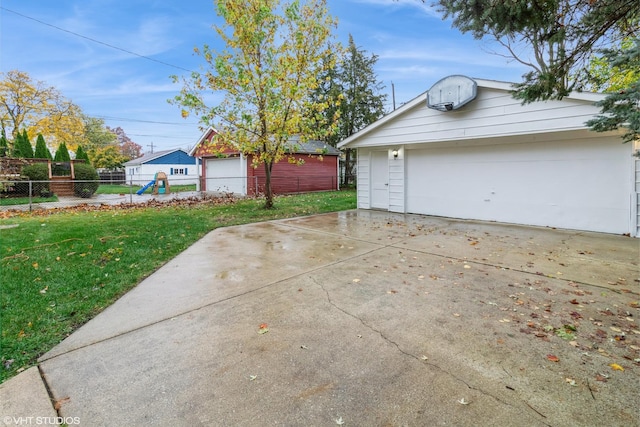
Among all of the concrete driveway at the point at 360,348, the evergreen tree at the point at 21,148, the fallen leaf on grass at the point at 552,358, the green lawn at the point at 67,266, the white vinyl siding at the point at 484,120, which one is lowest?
the fallen leaf on grass at the point at 552,358

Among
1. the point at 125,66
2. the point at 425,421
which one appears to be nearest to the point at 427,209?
the point at 425,421

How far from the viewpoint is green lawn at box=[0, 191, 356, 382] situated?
266 centimetres

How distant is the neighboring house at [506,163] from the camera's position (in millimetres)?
6395

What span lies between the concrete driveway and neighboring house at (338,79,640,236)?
107 inches

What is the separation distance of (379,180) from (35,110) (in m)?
26.7

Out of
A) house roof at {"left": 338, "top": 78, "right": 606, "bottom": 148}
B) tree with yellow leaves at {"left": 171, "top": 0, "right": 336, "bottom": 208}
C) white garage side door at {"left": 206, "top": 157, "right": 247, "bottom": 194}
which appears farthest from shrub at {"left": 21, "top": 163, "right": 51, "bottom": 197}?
house roof at {"left": 338, "top": 78, "right": 606, "bottom": 148}

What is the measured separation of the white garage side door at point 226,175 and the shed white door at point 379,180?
7735 millimetres

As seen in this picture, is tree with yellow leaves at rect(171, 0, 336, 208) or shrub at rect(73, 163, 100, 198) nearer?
tree with yellow leaves at rect(171, 0, 336, 208)

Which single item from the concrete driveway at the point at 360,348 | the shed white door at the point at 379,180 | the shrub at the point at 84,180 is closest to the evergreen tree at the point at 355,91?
the shed white door at the point at 379,180

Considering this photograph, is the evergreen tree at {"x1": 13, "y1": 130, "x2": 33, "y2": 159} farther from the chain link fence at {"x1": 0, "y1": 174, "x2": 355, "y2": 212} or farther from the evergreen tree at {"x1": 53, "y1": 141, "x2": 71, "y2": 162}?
the chain link fence at {"x1": 0, "y1": 174, "x2": 355, "y2": 212}

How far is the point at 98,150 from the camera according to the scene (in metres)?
35.4

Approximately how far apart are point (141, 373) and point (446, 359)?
2.13 m

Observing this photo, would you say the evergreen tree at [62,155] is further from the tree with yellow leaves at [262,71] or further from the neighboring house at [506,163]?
the neighboring house at [506,163]

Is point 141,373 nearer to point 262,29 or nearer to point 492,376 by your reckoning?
point 492,376
